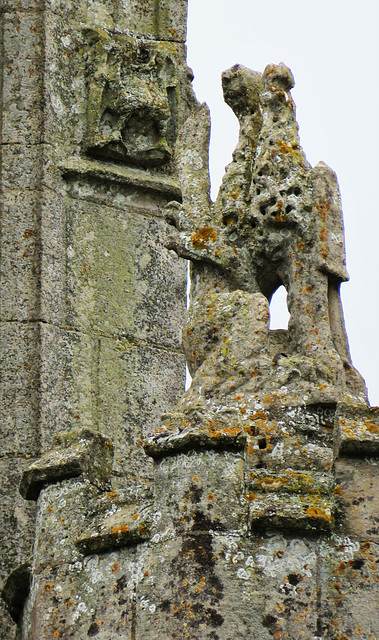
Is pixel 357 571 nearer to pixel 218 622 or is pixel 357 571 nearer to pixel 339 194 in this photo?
pixel 218 622

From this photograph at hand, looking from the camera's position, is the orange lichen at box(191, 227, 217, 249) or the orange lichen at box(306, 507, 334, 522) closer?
the orange lichen at box(306, 507, 334, 522)

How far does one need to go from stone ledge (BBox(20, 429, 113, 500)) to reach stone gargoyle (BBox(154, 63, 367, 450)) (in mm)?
430

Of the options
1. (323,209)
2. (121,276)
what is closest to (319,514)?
(323,209)

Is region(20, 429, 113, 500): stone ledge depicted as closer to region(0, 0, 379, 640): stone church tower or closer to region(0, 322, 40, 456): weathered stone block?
region(0, 0, 379, 640): stone church tower

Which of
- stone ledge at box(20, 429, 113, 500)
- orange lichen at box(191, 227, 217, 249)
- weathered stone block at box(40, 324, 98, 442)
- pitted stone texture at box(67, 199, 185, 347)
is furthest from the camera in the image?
pitted stone texture at box(67, 199, 185, 347)

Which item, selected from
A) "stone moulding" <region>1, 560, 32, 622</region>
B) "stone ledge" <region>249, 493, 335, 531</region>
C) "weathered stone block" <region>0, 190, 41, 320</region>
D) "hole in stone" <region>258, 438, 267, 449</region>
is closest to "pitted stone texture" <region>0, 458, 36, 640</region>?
"weathered stone block" <region>0, 190, 41, 320</region>

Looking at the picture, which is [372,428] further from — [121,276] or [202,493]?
[121,276]

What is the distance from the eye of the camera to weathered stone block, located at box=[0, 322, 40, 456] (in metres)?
8.54

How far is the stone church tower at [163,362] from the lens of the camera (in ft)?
20.4

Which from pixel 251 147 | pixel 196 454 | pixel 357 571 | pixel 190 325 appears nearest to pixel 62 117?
pixel 251 147

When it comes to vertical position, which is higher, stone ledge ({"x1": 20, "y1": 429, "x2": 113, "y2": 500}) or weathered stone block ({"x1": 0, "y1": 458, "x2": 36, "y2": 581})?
stone ledge ({"x1": 20, "y1": 429, "x2": 113, "y2": 500})

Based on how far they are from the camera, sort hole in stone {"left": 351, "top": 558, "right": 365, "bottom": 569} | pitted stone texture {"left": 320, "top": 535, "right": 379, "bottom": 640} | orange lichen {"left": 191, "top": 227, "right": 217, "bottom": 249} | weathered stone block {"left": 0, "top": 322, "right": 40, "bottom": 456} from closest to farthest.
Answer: pitted stone texture {"left": 320, "top": 535, "right": 379, "bottom": 640}
hole in stone {"left": 351, "top": 558, "right": 365, "bottom": 569}
orange lichen {"left": 191, "top": 227, "right": 217, "bottom": 249}
weathered stone block {"left": 0, "top": 322, "right": 40, "bottom": 456}

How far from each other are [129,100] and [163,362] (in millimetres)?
1638

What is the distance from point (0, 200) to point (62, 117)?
0.69 meters
